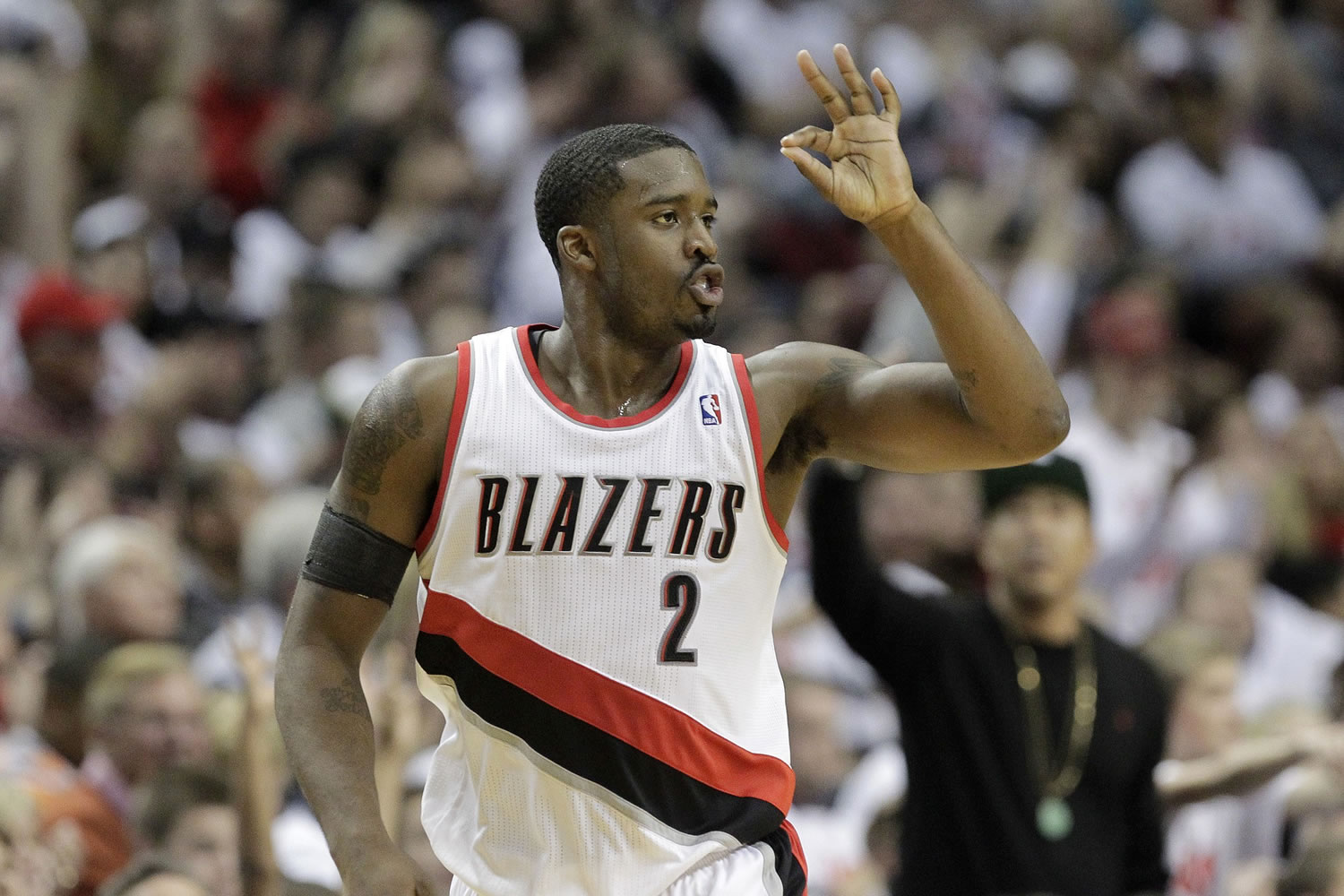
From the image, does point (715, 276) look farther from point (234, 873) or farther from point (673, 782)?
point (234, 873)

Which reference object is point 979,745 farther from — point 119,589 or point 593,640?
point 119,589

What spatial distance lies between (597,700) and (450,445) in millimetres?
545

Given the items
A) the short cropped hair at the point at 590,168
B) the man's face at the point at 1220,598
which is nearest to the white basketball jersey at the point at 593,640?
the short cropped hair at the point at 590,168

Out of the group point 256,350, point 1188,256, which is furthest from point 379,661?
point 1188,256

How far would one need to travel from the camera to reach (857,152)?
11.1ft

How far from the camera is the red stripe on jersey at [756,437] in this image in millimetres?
3588

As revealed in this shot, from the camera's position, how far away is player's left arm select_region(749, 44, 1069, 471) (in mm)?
3332

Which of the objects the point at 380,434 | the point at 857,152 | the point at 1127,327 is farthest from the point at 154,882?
the point at 1127,327

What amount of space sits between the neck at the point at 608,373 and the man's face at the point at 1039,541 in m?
2.02

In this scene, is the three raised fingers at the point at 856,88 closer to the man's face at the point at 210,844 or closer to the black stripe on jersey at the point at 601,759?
the black stripe on jersey at the point at 601,759

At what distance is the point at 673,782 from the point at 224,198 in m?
7.56

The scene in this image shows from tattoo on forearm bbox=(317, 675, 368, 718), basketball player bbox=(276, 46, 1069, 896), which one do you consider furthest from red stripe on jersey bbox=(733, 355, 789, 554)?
tattoo on forearm bbox=(317, 675, 368, 718)

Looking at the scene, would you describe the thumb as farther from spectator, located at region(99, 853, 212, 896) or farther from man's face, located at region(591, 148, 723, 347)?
spectator, located at region(99, 853, 212, 896)

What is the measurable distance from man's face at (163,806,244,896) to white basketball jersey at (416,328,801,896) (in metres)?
1.94
